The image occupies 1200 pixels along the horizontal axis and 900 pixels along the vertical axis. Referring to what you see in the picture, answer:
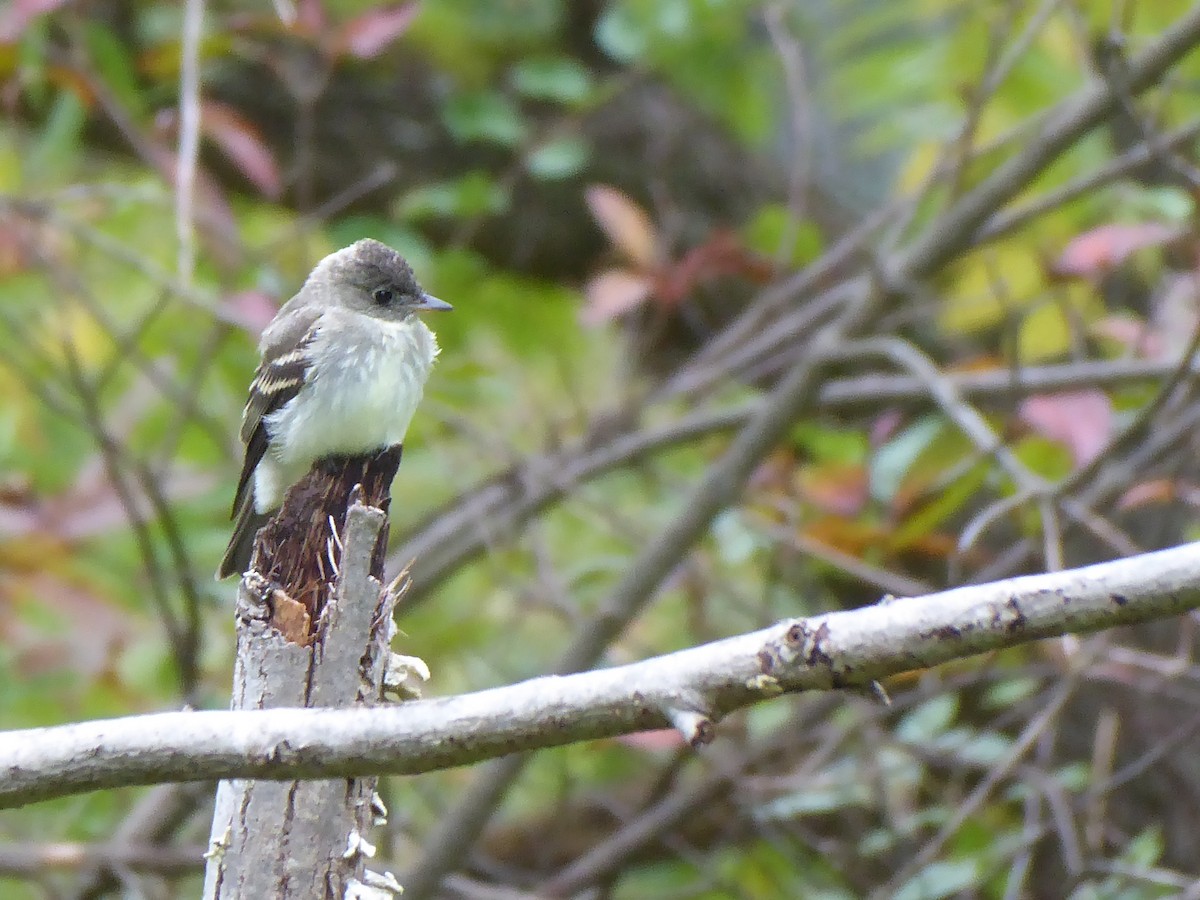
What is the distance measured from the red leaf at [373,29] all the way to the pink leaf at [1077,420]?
213 cm

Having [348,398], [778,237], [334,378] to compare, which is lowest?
[348,398]

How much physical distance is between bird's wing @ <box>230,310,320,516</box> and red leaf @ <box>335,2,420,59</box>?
0.80 meters

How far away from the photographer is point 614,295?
4629mm

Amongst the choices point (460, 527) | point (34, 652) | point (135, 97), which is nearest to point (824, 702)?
point (460, 527)

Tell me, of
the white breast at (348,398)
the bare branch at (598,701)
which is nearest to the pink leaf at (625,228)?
the white breast at (348,398)

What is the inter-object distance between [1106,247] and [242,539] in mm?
2575

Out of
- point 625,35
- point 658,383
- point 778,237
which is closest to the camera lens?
point 625,35

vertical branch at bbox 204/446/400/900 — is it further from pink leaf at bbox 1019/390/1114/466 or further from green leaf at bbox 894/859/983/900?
green leaf at bbox 894/859/983/900

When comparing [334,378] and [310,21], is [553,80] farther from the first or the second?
[334,378]

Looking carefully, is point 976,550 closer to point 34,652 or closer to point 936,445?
point 936,445

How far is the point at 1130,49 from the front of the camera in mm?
4488

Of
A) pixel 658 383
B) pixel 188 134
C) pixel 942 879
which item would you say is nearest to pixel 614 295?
pixel 188 134

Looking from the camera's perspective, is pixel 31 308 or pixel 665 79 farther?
pixel 665 79

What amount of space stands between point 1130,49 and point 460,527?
2.73m
